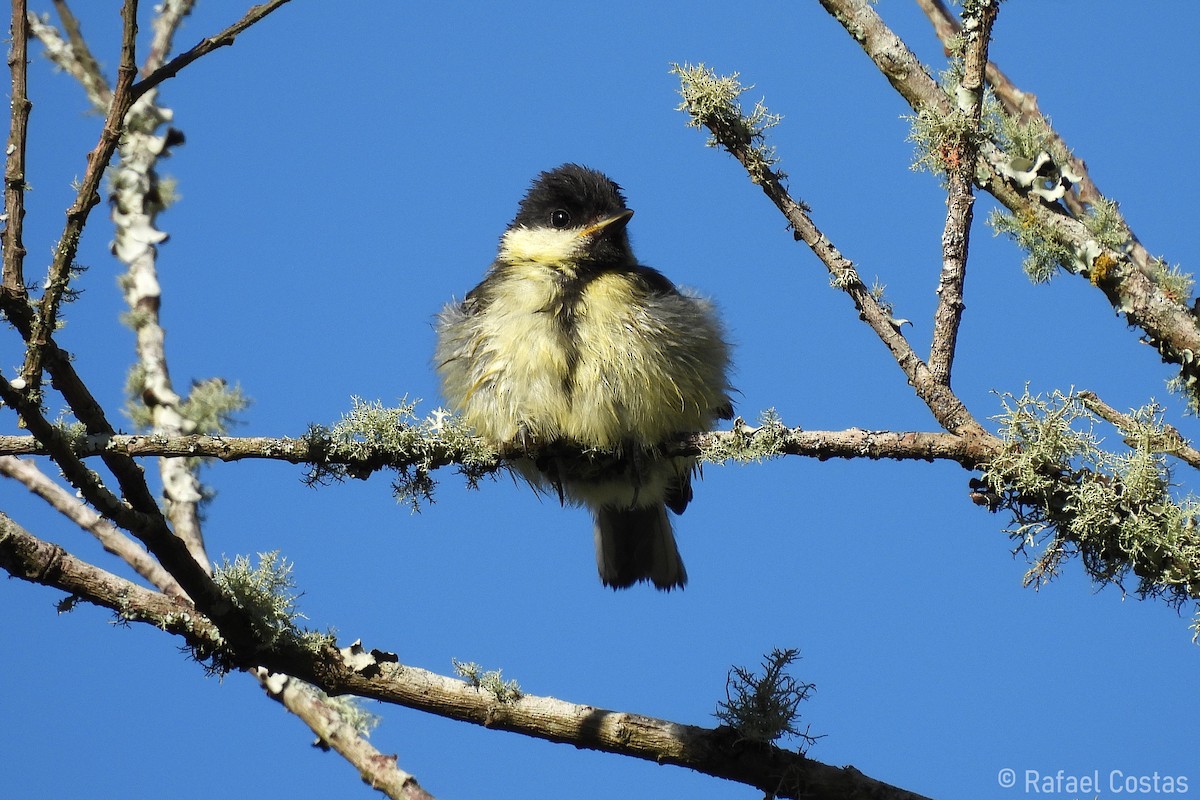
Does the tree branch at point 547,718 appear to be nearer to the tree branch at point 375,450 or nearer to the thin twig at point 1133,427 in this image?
the tree branch at point 375,450

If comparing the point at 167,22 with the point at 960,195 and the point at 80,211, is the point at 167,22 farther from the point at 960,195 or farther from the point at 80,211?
the point at 960,195

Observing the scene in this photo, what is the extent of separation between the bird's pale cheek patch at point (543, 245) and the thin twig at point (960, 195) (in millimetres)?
1921

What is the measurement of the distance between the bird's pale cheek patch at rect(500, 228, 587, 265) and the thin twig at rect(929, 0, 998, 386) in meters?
1.92

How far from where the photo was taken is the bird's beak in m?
4.98

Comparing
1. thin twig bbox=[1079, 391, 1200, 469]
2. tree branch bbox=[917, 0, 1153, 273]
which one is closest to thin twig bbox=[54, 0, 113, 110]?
tree branch bbox=[917, 0, 1153, 273]

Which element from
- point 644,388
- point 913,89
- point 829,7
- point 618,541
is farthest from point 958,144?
point 618,541

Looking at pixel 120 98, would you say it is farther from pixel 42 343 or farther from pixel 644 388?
pixel 644 388

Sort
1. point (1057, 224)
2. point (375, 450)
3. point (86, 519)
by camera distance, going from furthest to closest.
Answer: point (86, 519)
point (1057, 224)
point (375, 450)

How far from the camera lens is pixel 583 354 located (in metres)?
4.40

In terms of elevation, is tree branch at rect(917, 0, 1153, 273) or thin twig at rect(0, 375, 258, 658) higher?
tree branch at rect(917, 0, 1153, 273)

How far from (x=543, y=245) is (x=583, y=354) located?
2.68 feet

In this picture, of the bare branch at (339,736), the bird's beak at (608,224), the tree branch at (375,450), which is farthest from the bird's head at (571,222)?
the bare branch at (339,736)

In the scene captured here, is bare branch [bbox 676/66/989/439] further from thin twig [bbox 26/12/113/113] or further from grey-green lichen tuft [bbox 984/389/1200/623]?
thin twig [bbox 26/12/113/113]

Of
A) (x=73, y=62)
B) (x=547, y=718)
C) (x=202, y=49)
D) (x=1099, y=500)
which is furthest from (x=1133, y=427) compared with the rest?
(x=73, y=62)
